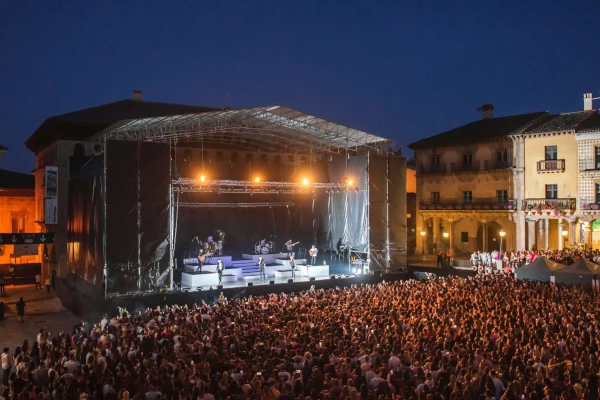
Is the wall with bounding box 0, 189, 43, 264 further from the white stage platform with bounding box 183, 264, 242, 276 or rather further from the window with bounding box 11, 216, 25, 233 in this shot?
the white stage platform with bounding box 183, 264, 242, 276

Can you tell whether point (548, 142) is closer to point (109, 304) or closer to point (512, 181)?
point (512, 181)

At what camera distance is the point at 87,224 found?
22.1m

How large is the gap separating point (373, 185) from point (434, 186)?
14466 mm

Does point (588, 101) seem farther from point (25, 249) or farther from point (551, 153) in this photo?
point (25, 249)

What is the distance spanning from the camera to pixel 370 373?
8203 millimetres

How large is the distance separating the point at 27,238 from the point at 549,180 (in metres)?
30.4

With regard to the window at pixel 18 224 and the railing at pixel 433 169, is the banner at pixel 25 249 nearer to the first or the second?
the window at pixel 18 224

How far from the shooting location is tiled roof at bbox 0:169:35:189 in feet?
125

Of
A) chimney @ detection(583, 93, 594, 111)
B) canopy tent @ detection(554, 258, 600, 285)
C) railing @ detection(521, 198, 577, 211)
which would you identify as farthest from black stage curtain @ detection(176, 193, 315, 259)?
chimney @ detection(583, 93, 594, 111)

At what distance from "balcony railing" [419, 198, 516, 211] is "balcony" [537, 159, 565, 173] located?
276 cm

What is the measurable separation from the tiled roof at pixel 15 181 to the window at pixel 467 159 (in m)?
31.6

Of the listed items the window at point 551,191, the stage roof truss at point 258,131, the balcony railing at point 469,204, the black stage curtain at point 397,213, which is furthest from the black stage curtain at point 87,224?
the window at point 551,191

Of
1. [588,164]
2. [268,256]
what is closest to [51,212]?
[268,256]

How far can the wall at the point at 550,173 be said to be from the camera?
31.0m
